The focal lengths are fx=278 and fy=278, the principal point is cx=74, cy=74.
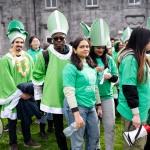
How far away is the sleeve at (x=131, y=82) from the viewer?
8.64ft

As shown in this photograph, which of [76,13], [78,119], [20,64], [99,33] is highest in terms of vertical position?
[76,13]

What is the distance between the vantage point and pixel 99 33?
11.3 ft

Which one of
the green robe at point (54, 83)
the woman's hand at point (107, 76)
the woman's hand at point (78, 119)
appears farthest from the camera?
the green robe at point (54, 83)

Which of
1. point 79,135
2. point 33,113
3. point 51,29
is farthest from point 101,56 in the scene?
point 33,113

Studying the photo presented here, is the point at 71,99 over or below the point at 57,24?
below

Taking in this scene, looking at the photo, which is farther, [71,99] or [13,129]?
[13,129]

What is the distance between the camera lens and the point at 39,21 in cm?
1609

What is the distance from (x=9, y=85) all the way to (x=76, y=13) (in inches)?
487

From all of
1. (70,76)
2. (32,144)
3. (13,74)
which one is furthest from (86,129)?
(32,144)

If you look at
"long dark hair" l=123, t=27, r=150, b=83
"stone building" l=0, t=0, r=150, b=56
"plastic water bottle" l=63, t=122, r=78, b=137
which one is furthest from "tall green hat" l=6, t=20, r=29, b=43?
"stone building" l=0, t=0, r=150, b=56

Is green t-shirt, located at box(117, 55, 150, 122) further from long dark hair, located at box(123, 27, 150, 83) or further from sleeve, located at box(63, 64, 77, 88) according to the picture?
sleeve, located at box(63, 64, 77, 88)

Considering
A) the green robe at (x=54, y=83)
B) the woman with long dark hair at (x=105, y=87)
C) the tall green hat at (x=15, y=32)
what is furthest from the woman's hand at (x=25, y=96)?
the woman with long dark hair at (x=105, y=87)

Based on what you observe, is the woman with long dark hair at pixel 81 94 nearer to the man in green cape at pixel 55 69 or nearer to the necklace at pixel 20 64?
the man in green cape at pixel 55 69

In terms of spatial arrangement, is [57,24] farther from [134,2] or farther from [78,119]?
[134,2]
